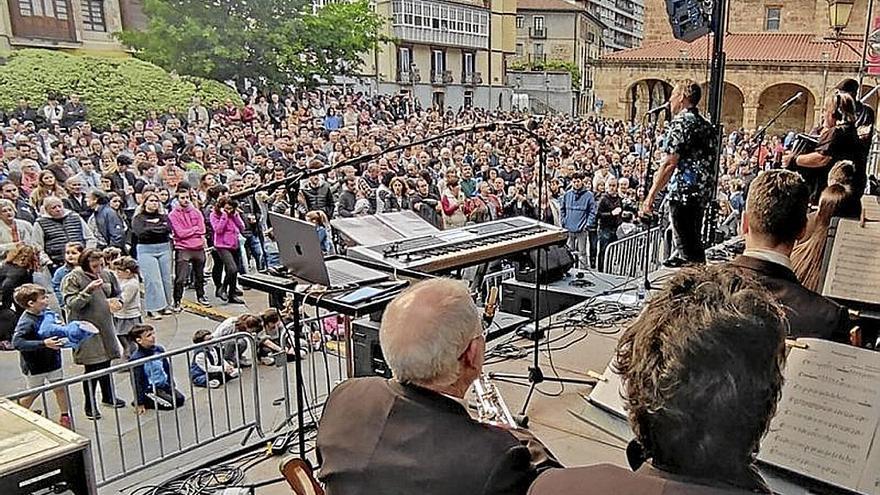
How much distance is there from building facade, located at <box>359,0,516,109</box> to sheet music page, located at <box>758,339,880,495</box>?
1567cm

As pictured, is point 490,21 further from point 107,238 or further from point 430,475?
point 430,475

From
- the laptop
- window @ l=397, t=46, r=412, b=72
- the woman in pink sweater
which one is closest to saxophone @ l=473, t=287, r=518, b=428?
the laptop

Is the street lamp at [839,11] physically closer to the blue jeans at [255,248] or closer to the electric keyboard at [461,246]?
the electric keyboard at [461,246]

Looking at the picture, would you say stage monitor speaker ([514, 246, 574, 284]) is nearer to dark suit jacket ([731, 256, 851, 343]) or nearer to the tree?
dark suit jacket ([731, 256, 851, 343])

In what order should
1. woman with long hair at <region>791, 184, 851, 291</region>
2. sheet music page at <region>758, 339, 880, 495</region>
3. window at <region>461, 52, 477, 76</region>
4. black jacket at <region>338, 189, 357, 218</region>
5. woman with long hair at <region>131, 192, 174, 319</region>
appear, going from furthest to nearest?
window at <region>461, 52, 477, 76</region>
black jacket at <region>338, 189, 357, 218</region>
woman with long hair at <region>131, 192, 174, 319</region>
woman with long hair at <region>791, 184, 851, 291</region>
sheet music page at <region>758, 339, 880, 495</region>

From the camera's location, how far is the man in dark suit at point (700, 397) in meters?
0.96

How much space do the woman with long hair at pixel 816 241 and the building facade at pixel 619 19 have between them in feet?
141

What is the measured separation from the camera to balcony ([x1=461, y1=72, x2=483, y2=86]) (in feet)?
78.6

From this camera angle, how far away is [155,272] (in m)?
6.35

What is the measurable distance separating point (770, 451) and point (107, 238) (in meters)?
6.20

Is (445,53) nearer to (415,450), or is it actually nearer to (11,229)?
(11,229)

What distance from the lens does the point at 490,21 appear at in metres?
24.2

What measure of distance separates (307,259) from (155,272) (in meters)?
4.45

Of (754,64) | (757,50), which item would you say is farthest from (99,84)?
(757,50)
